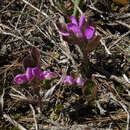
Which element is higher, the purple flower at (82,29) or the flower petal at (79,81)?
the purple flower at (82,29)

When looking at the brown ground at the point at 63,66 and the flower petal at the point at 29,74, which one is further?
the brown ground at the point at 63,66

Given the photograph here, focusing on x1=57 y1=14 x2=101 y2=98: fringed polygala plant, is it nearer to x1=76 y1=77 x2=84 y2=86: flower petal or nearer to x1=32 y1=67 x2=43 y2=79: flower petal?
x1=76 y1=77 x2=84 y2=86: flower petal

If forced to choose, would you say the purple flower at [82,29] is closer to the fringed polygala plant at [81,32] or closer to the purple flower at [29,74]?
the fringed polygala plant at [81,32]

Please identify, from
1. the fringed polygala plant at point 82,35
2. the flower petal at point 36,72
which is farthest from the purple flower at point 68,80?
the flower petal at point 36,72

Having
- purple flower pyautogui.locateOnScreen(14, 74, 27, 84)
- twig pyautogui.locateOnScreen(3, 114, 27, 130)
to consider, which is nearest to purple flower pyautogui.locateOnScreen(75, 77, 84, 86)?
purple flower pyautogui.locateOnScreen(14, 74, 27, 84)

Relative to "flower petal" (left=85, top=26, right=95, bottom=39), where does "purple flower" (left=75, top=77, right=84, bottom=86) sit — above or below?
below

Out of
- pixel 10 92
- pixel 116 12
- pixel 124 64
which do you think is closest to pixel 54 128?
pixel 10 92

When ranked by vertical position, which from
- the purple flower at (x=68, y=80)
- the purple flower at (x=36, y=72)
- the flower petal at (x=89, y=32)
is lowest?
the purple flower at (x=68, y=80)

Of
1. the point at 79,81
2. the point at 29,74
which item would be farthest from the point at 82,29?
the point at 29,74

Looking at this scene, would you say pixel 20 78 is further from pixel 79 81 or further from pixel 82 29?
pixel 82 29
